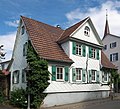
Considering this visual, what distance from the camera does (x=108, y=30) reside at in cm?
6462

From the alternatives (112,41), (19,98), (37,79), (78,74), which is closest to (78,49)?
(78,74)

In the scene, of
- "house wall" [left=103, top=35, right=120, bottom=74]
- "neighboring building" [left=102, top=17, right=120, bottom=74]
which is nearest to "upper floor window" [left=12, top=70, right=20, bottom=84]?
"neighboring building" [left=102, top=17, right=120, bottom=74]

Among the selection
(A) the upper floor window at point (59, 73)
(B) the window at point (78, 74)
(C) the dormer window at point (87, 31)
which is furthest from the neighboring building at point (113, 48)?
(A) the upper floor window at point (59, 73)

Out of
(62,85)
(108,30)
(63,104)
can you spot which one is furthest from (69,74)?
(108,30)

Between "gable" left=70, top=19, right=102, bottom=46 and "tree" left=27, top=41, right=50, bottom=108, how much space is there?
550 centimetres

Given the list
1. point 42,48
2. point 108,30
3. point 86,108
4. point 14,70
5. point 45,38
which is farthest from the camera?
point 108,30

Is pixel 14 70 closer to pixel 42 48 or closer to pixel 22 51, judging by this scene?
pixel 22 51

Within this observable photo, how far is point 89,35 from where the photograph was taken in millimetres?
26938

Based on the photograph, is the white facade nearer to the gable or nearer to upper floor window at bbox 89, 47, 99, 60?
upper floor window at bbox 89, 47, 99, 60

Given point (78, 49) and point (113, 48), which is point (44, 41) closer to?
point (78, 49)

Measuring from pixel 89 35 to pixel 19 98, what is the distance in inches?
433

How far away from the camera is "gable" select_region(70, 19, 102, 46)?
83.3ft

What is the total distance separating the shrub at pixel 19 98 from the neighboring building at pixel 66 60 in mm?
1268

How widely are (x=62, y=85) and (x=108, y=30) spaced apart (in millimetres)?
44774
